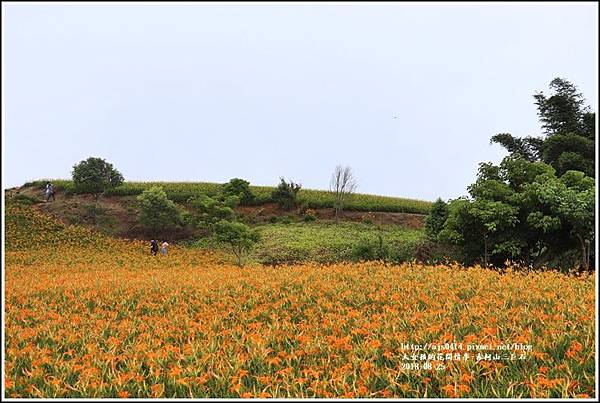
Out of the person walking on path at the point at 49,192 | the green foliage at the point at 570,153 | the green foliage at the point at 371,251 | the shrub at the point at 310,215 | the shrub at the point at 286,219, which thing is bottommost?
the green foliage at the point at 371,251

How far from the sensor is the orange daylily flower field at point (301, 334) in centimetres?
373

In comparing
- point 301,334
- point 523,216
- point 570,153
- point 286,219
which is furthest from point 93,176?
point 301,334

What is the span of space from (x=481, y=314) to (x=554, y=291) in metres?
2.26

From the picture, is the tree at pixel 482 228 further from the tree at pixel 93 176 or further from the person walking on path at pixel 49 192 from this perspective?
the person walking on path at pixel 49 192


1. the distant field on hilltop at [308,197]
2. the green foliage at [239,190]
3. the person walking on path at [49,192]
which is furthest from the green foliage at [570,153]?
the person walking on path at [49,192]

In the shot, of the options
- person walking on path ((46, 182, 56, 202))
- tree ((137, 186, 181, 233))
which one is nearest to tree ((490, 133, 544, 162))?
tree ((137, 186, 181, 233))

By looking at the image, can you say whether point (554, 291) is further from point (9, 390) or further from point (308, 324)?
point (9, 390)

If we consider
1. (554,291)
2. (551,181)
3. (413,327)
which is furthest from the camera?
(551,181)

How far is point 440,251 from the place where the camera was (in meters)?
17.1

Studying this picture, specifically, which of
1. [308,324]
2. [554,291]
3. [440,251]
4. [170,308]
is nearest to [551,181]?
[440,251]

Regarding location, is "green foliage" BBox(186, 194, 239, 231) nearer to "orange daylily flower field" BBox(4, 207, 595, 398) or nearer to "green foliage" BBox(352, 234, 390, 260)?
"green foliage" BBox(352, 234, 390, 260)

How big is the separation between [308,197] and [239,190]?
529 centimetres

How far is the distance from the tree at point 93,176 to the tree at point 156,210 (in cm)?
584

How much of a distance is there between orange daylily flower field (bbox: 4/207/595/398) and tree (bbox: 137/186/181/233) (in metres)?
14.2
